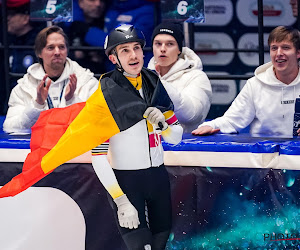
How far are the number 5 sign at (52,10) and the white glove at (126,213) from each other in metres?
2.48

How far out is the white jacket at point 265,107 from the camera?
14.9ft

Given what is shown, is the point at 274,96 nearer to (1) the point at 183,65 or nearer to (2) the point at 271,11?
(1) the point at 183,65

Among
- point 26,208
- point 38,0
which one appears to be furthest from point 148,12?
point 26,208

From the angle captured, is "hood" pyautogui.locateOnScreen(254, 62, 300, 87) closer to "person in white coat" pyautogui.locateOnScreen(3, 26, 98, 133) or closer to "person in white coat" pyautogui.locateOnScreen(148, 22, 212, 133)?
"person in white coat" pyautogui.locateOnScreen(148, 22, 212, 133)

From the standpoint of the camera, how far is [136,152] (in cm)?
349

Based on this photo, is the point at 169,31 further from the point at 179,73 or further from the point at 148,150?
the point at 148,150

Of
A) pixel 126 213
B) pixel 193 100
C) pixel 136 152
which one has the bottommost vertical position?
pixel 126 213

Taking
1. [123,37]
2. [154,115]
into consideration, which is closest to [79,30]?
[123,37]

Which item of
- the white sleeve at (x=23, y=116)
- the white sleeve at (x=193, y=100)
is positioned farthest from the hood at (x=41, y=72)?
the white sleeve at (x=193, y=100)

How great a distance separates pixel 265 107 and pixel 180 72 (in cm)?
61

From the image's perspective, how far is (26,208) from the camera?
168 inches

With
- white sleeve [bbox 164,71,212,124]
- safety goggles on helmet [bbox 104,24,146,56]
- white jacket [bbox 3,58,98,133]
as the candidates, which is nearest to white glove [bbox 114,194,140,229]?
safety goggles on helmet [bbox 104,24,146,56]

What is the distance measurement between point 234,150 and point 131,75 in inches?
30.2

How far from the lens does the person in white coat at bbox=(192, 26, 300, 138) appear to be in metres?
4.47
